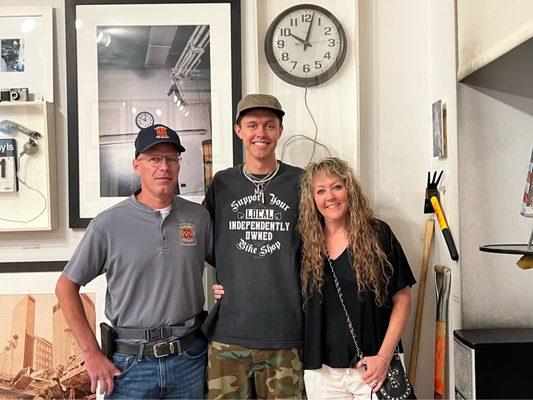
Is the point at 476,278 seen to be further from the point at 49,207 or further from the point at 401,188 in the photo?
the point at 49,207

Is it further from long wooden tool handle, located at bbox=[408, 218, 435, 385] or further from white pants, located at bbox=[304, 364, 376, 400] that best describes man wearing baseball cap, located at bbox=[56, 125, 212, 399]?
long wooden tool handle, located at bbox=[408, 218, 435, 385]

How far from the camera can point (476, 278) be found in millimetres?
1826

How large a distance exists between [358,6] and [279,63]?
467 mm

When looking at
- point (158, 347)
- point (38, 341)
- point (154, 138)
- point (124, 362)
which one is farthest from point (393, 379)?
point (38, 341)

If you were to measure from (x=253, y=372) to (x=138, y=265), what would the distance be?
0.57 meters

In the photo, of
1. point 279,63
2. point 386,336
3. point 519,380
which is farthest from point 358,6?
point 519,380

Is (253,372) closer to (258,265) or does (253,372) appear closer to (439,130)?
(258,265)

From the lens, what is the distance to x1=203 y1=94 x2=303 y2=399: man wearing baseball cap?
166 cm

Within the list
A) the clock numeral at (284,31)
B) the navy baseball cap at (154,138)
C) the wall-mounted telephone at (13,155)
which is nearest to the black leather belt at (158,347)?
the navy baseball cap at (154,138)

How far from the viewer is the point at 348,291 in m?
1.61

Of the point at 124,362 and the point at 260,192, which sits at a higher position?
the point at 260,192

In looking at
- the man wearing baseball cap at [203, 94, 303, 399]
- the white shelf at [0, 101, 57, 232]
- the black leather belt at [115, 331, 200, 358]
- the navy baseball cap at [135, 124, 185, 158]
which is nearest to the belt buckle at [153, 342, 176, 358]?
the black leather belt at [115, 331, 200, 358]

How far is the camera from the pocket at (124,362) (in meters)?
1.66

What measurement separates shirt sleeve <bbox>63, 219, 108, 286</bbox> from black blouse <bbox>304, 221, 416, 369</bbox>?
774 mm
